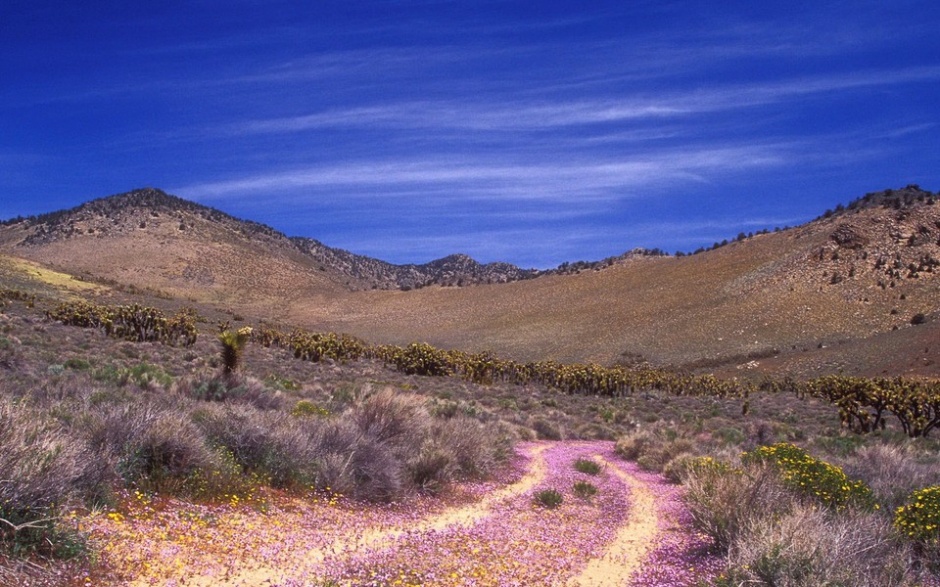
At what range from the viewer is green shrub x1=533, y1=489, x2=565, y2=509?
38.5 ft

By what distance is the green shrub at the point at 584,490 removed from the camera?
1270 centimetres

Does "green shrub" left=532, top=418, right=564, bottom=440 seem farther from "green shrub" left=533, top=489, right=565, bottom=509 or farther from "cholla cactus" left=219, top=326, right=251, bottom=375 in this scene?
"green shrub" left=533, top=489, right=565, bottom=509

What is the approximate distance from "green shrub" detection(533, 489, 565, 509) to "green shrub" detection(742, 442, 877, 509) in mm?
3173

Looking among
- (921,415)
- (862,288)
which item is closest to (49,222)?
(862,288)

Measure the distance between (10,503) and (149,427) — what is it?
291cm

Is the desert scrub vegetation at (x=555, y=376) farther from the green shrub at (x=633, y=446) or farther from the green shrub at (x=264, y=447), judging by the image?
the green shrub at (x=264, y=447)

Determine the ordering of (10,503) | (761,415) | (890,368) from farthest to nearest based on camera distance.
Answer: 1. (890,368)
2. (761,415)
3. (10,503)

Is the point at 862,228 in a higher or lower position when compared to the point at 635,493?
higher

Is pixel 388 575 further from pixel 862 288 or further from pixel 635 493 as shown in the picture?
pixel 862 288

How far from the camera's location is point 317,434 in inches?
448

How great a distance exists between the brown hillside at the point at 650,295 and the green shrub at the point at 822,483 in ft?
133

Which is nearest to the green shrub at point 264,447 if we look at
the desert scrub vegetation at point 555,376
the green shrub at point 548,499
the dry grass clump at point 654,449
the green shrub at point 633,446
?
the green shrub at point 548,499

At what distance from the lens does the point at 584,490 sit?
42.0 feet

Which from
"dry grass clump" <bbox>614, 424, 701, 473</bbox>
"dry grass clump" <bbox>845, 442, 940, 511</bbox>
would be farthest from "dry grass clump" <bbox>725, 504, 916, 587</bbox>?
"dry grass clump" <bbox>614, 424, 701, 473</bbox>
